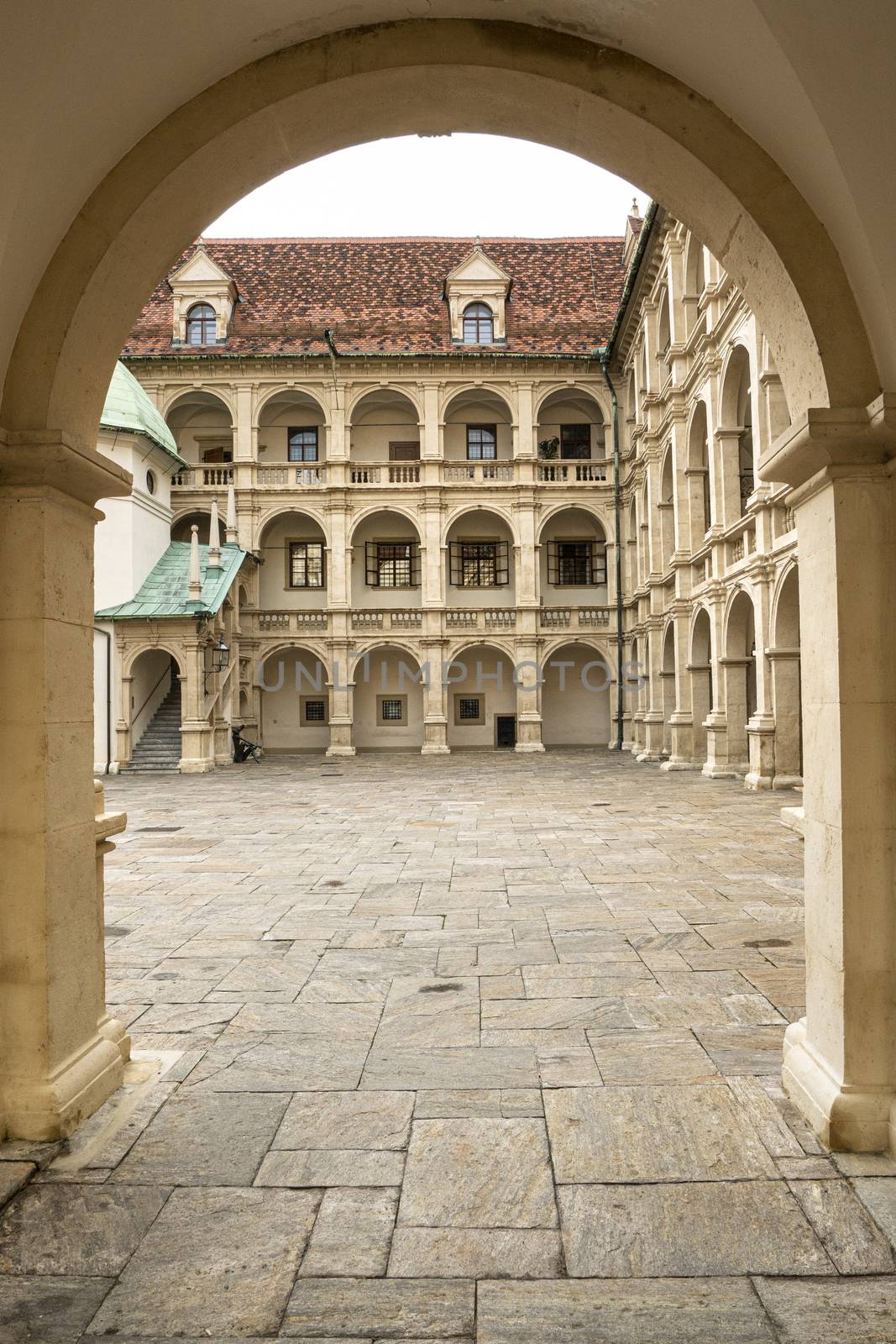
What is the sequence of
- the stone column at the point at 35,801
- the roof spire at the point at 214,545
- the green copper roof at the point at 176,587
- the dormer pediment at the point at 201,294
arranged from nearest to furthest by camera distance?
1. the stone column at the point at 35,801
2. the green copper roof at the point at 176,587
3. the roof spire at the point at 214,545
4. the dormer pediment at the point at 201,294

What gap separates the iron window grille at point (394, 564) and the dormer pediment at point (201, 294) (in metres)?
9.03

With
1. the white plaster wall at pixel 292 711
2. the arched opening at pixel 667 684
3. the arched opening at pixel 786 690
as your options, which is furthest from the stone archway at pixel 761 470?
the white plaster wall at pixel 292 711

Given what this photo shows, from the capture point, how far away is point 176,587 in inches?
1022

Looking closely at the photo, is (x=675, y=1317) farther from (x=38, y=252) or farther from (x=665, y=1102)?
(x=38, y=252)

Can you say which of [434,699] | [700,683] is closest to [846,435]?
[700,683]

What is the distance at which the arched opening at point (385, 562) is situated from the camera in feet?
108

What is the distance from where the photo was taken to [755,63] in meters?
3.32

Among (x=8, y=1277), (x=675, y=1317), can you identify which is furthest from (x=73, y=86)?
(x=675, y=1317)

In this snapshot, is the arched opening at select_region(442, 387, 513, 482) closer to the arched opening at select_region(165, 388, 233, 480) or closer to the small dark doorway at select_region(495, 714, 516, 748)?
the arched opening at select_region(165, 388, 233, 480)

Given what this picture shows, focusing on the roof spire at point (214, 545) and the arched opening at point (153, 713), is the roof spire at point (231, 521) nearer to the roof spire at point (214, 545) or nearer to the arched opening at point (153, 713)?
the roof spire at point (214, 545)

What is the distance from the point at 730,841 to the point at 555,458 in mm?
23501

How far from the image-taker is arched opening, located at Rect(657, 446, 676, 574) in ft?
83.1

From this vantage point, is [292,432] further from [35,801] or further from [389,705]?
[35,801]

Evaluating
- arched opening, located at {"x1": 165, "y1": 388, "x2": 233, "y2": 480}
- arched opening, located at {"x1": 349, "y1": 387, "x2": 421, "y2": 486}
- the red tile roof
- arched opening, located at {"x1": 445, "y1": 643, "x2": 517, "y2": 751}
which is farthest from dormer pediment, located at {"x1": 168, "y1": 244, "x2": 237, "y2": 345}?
arched opening, located at {"x1": 445, "y1": 643, "x2": 517, "y2": 751}
